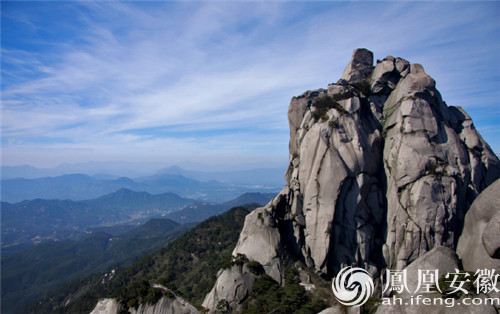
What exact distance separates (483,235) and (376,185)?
15956 millimetres

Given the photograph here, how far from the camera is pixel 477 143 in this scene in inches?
1463

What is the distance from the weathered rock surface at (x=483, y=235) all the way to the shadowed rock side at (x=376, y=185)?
6863 millimetres

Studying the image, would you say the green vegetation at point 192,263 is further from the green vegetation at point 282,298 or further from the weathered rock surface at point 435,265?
the weathered rock surface at point 435,265

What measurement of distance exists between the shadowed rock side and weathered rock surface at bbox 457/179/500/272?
686cm

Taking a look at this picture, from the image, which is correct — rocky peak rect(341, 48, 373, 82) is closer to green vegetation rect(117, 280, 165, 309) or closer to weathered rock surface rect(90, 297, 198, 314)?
weathered rock surface rect(90, 297, 198, 314)

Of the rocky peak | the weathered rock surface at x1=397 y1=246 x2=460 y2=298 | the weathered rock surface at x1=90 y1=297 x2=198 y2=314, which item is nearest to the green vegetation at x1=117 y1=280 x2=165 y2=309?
the weathered rock surface at x1=90 y1=297 x2=198 y2=314

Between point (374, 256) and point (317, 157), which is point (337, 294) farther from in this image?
point (317, 157)

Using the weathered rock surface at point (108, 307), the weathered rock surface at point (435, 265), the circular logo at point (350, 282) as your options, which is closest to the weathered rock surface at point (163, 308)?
the weathered rock surface at point (108, 307)

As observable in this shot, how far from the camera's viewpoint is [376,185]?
3859 cm

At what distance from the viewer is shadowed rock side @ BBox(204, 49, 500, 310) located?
34250 millimetres

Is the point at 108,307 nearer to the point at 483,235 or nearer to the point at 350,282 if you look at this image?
the point at 350,282

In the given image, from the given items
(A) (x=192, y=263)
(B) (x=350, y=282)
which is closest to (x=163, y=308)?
(B) (x=350, y=282)

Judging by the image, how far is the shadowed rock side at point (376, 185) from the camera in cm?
3425

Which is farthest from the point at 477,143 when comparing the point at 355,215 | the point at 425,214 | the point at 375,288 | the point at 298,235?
the point at 298,235
